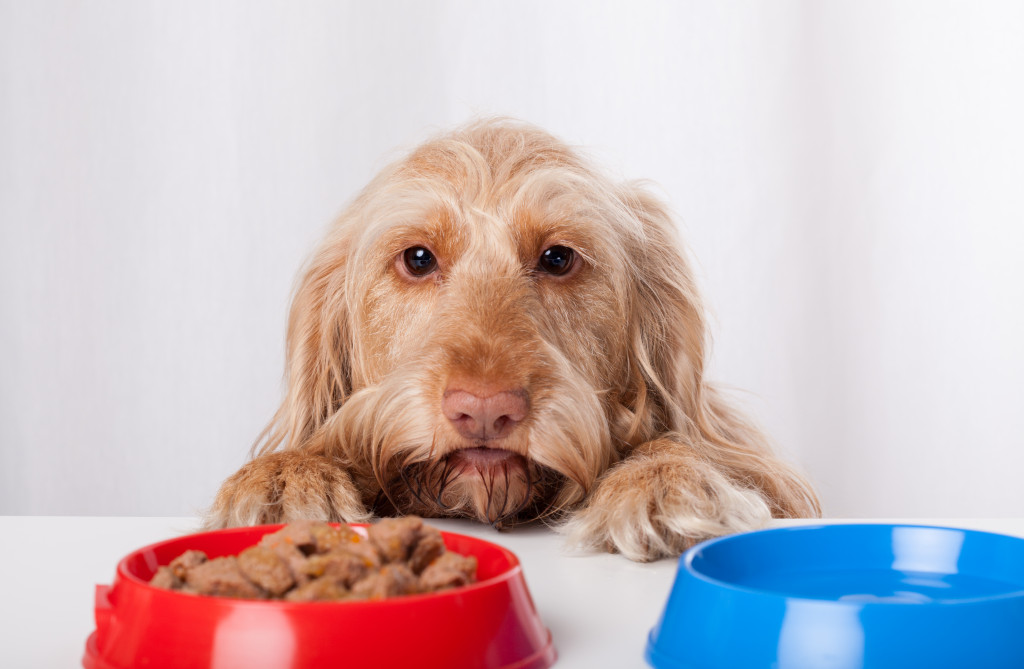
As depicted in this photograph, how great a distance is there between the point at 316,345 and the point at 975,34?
10.2ft

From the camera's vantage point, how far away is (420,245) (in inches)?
93.3

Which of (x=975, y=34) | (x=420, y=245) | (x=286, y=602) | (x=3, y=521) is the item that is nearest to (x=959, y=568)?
(x=286, y=602)

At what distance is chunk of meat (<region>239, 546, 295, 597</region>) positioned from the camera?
1080mm

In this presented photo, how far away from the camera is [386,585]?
1.04 m

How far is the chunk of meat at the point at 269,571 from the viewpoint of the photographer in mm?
1080

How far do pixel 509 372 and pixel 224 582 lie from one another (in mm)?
925

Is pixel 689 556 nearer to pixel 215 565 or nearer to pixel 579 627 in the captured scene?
pixel 579 627

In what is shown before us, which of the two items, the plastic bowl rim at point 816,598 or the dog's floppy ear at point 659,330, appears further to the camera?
the dog's floppy ear at point 659,330

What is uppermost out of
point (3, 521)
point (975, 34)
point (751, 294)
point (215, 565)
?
point (975, 34)

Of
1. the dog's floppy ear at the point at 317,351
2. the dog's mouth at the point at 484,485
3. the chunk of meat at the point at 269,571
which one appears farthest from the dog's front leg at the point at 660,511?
the dog's floppy ear at the point at 317,351

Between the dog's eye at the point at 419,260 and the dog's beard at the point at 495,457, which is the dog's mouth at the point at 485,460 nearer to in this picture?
the dog's beard at the point at 495,457

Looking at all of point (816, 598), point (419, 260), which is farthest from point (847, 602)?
point (419, 260)

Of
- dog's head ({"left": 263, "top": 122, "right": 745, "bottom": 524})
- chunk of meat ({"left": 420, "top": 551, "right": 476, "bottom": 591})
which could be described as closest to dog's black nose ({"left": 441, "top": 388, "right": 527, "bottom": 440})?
dog's head ({"left": 263, "top": 122, "right": 745, "bottom": 524})

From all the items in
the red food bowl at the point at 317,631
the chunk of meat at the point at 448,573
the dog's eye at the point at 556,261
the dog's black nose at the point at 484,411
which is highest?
the dog's eye at the point at 556,261
